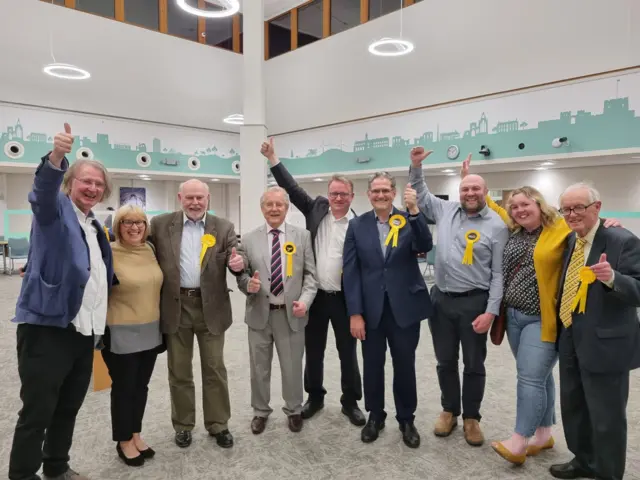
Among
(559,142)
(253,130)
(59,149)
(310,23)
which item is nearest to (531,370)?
(59,149)

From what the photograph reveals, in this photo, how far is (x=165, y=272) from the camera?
271 cm

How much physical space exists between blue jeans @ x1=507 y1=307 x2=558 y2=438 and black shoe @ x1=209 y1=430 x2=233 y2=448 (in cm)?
179

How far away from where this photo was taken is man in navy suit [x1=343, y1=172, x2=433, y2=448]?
2820 mm

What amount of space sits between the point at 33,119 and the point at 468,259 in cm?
983

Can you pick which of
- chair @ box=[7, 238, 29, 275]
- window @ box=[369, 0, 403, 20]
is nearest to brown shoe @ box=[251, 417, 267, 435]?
window @ box=[369, 0, 403, 20]

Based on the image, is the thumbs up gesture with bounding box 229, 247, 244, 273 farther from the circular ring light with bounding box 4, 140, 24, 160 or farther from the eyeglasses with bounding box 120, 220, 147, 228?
the circular ring light with bounding box 4, 140, 24, 160

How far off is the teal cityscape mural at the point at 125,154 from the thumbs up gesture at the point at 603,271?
10230mm

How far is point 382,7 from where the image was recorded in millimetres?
9094

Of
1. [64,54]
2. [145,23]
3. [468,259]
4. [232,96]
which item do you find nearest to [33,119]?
[64,54]

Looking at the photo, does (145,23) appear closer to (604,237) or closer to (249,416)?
(249,416)

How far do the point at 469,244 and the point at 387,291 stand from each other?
1.95ft

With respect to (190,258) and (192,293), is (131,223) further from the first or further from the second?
(192,293)

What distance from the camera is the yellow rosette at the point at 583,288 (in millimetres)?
2135

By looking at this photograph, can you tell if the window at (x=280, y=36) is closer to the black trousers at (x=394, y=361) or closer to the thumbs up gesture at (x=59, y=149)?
the black trousers at (x=394, y=361)
